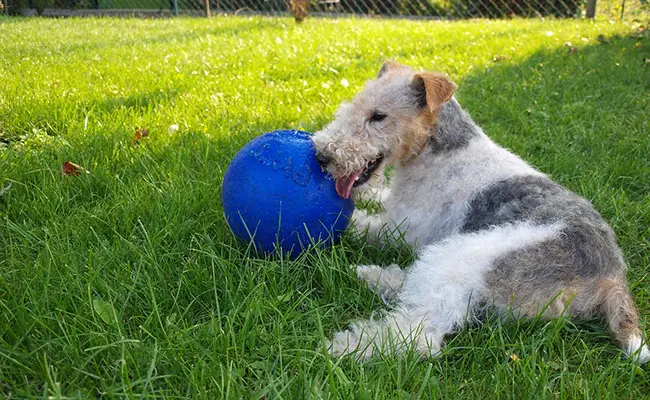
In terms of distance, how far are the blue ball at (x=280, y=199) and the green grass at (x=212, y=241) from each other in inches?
5.5

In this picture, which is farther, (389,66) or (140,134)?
(140,134)

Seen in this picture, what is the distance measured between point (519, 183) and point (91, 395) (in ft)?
7.92

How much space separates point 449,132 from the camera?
3.33 m

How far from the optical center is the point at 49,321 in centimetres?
218

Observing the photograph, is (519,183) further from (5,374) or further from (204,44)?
(204,44)

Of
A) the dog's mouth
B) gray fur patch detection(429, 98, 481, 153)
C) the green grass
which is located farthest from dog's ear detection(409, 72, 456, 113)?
the green grass

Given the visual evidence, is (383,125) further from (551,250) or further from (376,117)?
(551,250)

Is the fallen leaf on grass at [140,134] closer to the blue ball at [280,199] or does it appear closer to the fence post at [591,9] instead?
the blue ball at [280,199]

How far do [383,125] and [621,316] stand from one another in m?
1.65

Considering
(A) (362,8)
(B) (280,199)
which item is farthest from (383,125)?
(A) (362,8)

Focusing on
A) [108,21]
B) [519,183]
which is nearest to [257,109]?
[519,183]

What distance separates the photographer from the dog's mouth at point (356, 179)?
3.03m

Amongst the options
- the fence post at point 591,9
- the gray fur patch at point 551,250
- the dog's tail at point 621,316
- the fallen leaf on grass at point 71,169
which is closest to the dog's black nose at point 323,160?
the gray fur patch at point 551,250

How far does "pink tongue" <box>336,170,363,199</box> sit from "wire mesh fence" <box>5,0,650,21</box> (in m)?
12.5
